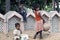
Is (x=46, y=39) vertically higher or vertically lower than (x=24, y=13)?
lower

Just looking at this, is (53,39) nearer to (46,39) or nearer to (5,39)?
(46,39)

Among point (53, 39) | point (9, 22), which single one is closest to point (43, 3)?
point (9, 22)

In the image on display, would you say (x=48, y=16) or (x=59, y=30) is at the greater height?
(x=48, y=16)

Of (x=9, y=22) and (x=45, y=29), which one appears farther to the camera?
(x=9, y=22)

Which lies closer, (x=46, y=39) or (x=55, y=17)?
(x=46, y=39)

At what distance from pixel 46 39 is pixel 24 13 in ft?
5.31

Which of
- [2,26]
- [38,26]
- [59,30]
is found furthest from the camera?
[59,30]

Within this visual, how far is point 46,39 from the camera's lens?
8477 mm

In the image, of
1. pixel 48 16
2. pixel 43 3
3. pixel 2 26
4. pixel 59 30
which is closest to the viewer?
pixel 2 26

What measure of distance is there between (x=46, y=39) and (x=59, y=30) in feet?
7.59

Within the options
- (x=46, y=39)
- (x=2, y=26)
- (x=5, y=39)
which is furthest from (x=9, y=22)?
(x=46, y=39)

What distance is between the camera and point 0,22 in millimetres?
9398

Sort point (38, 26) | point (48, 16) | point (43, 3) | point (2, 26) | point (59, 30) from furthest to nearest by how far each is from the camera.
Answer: point (43, 3), point (59, 30), point (48, 16), point (2, 26), point (38, 26)

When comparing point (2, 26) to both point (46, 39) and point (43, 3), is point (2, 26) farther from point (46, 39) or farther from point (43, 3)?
point (43, 3)
